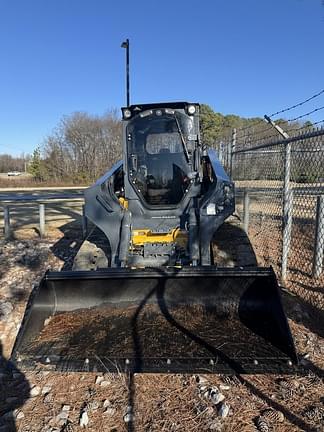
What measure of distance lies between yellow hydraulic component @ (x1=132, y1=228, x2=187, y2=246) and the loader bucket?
1.53 metres

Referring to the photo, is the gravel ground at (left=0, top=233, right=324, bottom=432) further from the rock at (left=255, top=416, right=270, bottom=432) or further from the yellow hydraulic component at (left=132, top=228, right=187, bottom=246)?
the yellow hydraulic component at (left=132, top=228, right=187, bottom=246)

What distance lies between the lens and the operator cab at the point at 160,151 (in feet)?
20.7

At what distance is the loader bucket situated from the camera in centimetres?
356

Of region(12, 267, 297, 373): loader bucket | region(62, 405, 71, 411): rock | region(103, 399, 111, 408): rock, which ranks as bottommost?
region(62, 405, 71, 411): rock

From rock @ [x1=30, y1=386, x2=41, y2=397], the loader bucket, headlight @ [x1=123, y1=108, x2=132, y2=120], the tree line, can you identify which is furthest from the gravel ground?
the tree line

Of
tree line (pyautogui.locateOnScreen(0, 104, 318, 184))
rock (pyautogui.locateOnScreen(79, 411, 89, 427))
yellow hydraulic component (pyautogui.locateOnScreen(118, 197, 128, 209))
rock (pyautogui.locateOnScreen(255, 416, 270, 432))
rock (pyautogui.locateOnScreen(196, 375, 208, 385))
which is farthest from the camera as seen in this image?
tree line (pyautogui.locateOnScreen(0, 104, 318, 184))

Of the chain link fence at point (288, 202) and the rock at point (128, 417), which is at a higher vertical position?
the chain link fence at point (288, 202)

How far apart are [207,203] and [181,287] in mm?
1468

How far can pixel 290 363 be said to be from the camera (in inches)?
136

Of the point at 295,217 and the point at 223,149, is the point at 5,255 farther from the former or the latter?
the point at 295,217

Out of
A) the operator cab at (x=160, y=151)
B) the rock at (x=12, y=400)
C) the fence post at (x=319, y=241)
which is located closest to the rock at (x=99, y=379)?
the rock at (x=12, y=400)

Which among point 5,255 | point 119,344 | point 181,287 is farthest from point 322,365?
point 5,255

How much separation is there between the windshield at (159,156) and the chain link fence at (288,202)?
122cm

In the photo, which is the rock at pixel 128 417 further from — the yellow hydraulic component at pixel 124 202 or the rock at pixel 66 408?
the yellow hydraulic component at pixel 124 202
